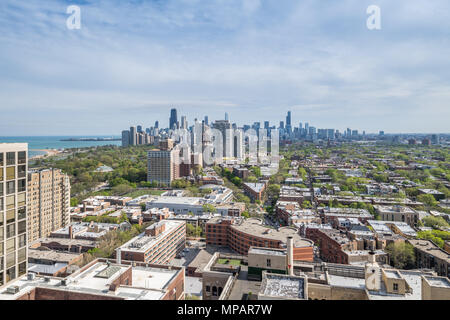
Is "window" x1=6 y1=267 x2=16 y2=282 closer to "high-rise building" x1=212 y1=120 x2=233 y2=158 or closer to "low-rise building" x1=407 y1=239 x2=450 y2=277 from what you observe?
"low-rise building" x1=407 y1=239 x2=450 y2=277

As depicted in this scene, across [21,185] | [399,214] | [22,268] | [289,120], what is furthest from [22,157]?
[289,120]

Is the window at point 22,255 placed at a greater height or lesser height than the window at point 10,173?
lesser

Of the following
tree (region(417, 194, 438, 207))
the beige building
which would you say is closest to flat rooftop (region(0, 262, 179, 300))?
the beige building

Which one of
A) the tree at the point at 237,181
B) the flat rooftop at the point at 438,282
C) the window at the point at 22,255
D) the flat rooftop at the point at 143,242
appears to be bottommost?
the flat rooftop at the point at 143,242

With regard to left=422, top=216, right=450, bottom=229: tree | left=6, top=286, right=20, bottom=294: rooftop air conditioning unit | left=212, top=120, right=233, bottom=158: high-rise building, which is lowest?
left=422, top=216, right=450, bottom=229: tree

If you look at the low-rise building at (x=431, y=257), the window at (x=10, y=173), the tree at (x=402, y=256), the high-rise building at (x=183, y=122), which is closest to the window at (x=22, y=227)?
the window at (x=10, y=173)

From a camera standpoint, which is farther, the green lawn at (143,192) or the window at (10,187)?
the green lawn at (143,192)

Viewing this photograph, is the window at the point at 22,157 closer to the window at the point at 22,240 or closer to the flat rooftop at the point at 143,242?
the window at the point at 22,240
